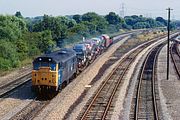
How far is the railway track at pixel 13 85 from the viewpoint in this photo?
1255 inches

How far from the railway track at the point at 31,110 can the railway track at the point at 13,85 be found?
3.37 meters

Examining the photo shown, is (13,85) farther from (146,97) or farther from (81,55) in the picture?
(146,97)

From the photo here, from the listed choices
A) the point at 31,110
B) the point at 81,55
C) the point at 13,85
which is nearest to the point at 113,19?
the point at 81,55

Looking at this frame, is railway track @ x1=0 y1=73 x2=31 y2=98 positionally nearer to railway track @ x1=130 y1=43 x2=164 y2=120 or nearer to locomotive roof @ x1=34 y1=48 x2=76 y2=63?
locomotive roof @ x1=34 y1=48 x2=76 y2=63

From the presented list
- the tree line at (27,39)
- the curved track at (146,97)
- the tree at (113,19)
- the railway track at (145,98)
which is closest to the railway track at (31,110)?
the railway track at (145,98)

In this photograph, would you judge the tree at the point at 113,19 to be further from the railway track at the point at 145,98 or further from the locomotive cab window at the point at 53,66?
the locomotive cab window at the point at 53,66

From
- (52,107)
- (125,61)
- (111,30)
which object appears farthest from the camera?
(111,30)

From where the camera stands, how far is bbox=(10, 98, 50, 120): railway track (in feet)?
80.1

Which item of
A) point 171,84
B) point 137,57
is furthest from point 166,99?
point 137,57

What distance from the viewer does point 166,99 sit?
98.9 ft

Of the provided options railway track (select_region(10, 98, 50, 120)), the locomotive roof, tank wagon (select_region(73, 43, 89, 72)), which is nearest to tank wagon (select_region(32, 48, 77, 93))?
the locomotive roof

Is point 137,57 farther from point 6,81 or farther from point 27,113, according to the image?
point 27,113

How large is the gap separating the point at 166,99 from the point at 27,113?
33.8 ft

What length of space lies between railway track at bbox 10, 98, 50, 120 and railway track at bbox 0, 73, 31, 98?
11.1ft
